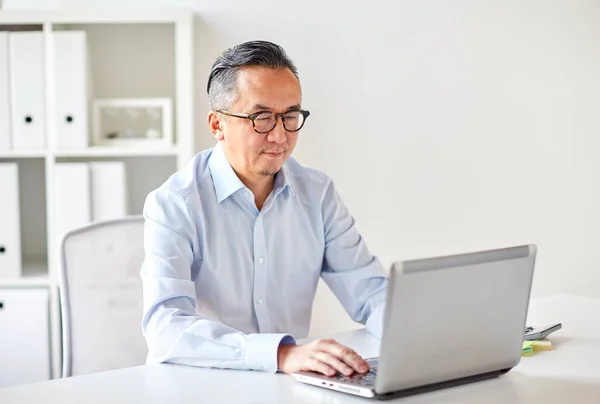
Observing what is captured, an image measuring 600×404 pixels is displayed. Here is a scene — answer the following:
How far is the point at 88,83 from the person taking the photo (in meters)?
3.23

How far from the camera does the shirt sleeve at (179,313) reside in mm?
1654

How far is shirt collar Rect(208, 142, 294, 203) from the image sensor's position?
6.72 ft

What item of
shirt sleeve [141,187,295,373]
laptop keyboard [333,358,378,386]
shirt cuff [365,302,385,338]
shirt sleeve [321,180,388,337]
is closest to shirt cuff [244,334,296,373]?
shirt sleeve [141,187,295,373]

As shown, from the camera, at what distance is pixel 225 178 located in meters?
2.07

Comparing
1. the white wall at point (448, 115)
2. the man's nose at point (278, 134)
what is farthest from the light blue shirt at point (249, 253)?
the white wall at point (448, 115)

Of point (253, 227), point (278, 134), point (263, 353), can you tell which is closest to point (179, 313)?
point (263, 353)

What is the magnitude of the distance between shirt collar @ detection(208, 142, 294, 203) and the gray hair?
0.13 meters

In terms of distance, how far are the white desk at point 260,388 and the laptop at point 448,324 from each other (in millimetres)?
31

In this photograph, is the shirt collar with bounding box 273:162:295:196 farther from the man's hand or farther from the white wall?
the white wall

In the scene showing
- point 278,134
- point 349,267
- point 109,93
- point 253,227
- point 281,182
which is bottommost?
point 349,267

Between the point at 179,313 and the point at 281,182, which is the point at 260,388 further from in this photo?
the point at 281,182

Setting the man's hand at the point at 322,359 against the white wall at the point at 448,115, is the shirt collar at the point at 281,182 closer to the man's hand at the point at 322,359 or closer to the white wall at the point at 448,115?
the man's hand at the point at 322,359

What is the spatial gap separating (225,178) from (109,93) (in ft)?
4.98

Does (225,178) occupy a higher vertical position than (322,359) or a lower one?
higher
